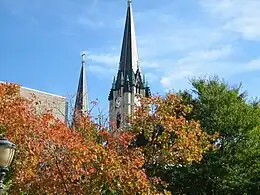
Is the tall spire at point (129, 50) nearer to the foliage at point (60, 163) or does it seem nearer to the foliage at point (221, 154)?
the foliage at point (221, 154)

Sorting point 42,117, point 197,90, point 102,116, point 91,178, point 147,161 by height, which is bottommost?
point 91,178

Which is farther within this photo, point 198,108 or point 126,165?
point 198,108

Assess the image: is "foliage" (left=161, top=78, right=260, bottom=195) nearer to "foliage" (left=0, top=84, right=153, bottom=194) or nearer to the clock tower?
"foliage" (left=0, top=84, right=153, bottom=194)

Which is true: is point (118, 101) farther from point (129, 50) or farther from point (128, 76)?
point (129, 50)

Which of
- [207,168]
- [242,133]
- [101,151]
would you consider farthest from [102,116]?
[101,151]

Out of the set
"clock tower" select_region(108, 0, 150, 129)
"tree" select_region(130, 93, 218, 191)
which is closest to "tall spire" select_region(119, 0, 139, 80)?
"clock tower" select_region(108, 0, 150, 129)

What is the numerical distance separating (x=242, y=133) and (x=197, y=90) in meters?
3.44

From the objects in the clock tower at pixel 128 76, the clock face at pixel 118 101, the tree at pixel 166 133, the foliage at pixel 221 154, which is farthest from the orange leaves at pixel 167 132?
the clock face at pixel 118 101

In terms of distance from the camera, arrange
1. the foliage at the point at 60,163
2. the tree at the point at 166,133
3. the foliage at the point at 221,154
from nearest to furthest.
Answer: the foliage at the point at 60,163 → the tree at the point at 166,133 → the foliage at the point at 221,154

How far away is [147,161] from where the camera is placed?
56.3 feet

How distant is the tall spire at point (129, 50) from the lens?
66.4m

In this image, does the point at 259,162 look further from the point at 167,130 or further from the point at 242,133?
the point at 167,130

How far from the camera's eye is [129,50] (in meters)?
67.3

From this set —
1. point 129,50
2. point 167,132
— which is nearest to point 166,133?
point 167,132
